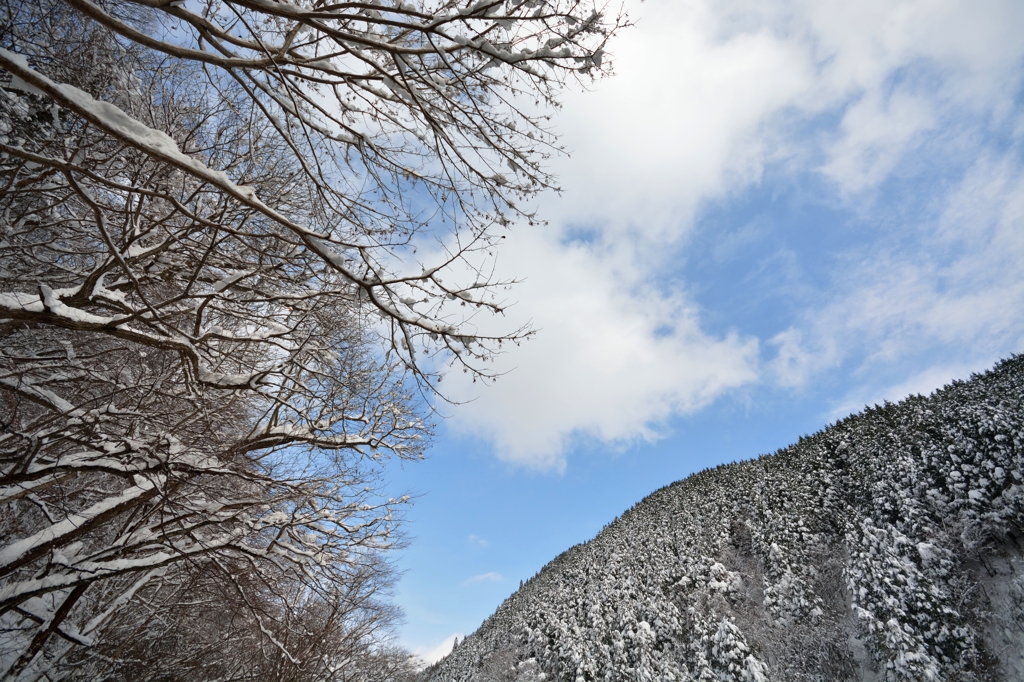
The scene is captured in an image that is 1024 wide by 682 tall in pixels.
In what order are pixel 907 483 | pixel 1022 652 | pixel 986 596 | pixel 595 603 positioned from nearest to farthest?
pixel 1022 652, pixel 986 596, pixel 907 483, pixel 595 603

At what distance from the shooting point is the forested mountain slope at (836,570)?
14977 millimetres

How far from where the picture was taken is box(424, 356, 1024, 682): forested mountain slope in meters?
15.0

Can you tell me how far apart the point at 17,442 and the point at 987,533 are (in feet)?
77.4

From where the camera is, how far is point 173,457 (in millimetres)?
4516

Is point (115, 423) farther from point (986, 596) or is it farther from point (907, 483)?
point (907, 483)

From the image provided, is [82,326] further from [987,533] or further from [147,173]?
[987,533]

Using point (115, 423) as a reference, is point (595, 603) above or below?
above

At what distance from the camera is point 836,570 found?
66.0ft

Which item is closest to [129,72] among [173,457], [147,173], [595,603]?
[147,173]

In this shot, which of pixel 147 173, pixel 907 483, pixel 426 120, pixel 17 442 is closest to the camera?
pixel 426 120

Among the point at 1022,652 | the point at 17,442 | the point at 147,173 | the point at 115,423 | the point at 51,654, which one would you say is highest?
the point at 147,173

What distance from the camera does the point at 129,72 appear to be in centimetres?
532

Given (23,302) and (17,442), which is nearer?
(23,302)

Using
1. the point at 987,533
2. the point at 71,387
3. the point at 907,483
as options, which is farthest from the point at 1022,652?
the point at 71,387
